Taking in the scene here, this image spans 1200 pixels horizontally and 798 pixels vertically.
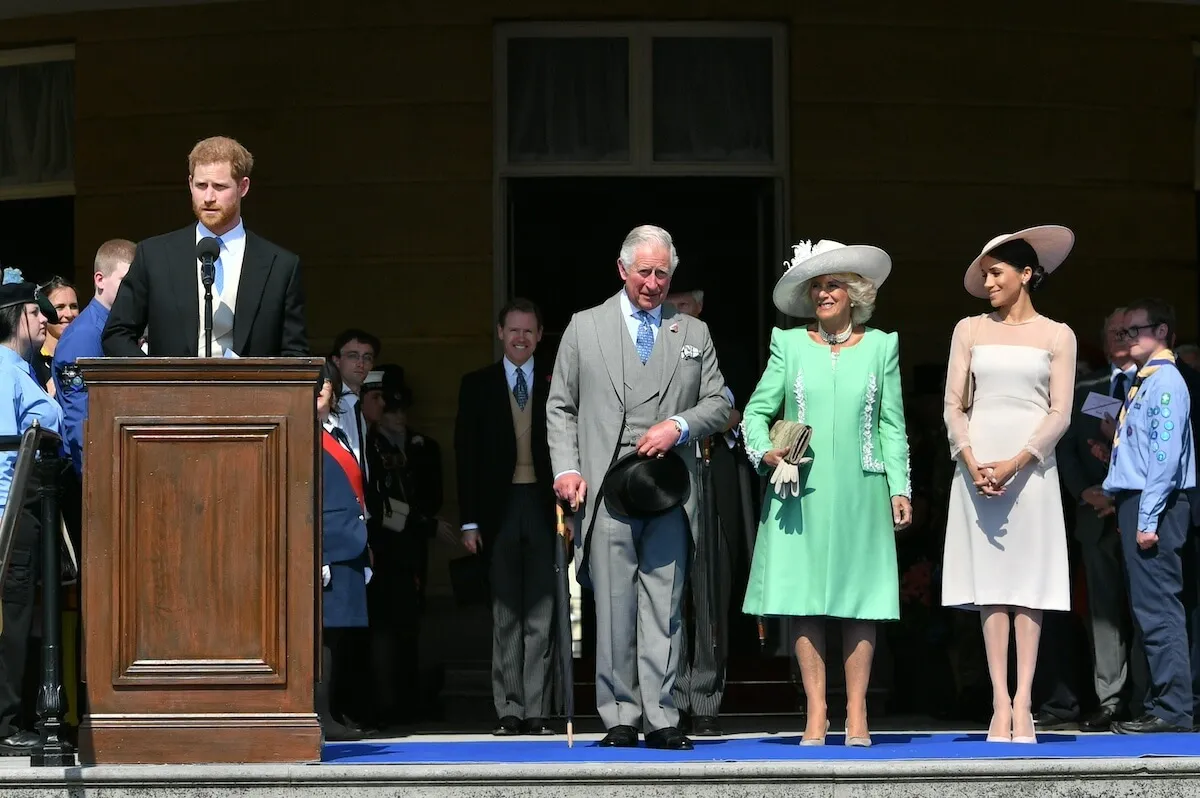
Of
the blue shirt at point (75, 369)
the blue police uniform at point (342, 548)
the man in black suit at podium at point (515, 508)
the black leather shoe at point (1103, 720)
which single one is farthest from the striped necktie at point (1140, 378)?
the blue shirt at point (75, 369)

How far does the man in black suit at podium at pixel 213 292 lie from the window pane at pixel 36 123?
16.5ft

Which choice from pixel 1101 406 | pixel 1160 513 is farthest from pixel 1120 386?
pixel 1160 513

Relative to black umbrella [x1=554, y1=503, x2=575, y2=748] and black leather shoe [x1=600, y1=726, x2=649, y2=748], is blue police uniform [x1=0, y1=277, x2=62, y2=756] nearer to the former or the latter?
black umbrella [x1=554, y1=503, x2=575, y2=748]

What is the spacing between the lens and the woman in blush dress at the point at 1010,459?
7.62 m

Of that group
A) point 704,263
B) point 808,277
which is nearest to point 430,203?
point 704,263

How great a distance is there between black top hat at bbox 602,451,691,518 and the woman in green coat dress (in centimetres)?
32

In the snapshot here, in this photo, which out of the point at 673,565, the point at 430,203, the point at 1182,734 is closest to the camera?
the point at 673,565

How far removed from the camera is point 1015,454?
7641 mm

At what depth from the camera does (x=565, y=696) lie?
7.54 m

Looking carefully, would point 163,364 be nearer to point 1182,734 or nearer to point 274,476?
point 274,476

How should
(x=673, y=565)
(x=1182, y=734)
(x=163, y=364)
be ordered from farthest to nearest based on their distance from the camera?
1. (x=1182, y=734)
2. (x=673, y=565)
3. (x=163, y=364)

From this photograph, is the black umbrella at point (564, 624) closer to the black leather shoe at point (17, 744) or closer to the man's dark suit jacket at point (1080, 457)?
the black leather shoe at point (17, 744)

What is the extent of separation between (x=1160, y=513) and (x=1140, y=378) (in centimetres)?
54

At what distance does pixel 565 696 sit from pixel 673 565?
58 centimetres
